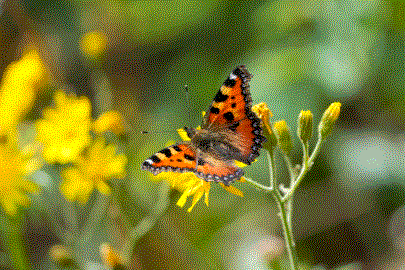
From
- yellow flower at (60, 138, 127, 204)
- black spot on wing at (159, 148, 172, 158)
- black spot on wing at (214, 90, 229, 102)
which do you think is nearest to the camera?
black spot on wing at (159, 148, 172, 158)

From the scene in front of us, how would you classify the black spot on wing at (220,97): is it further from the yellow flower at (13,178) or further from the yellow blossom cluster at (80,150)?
the yellow flower at (13,178)

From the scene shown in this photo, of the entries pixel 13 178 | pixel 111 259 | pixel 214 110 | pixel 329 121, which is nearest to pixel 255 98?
pixel 214 110

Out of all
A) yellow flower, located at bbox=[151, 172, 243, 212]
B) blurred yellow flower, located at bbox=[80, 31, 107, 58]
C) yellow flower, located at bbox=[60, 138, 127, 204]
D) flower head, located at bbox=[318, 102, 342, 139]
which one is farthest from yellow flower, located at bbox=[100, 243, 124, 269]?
blurred yellow flower, located at bbox=[80, 31, 107, 58]

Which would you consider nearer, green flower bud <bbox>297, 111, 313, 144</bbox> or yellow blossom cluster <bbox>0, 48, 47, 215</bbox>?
green flower bud <bbox>297, 111, 313, 144</bbox>

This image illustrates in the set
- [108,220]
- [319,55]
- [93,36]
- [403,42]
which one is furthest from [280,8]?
[108,220]

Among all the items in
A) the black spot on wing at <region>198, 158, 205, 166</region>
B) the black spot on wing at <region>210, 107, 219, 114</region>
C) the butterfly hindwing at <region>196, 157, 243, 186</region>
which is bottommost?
the butterfly hindwing at <region>196, 157, 243, 186</region>

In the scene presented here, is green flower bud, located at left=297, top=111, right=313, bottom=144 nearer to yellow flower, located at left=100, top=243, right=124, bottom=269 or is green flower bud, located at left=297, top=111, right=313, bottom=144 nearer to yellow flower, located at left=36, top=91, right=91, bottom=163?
yellow flower, located at left=100, top=243, right=124, bottom=269
